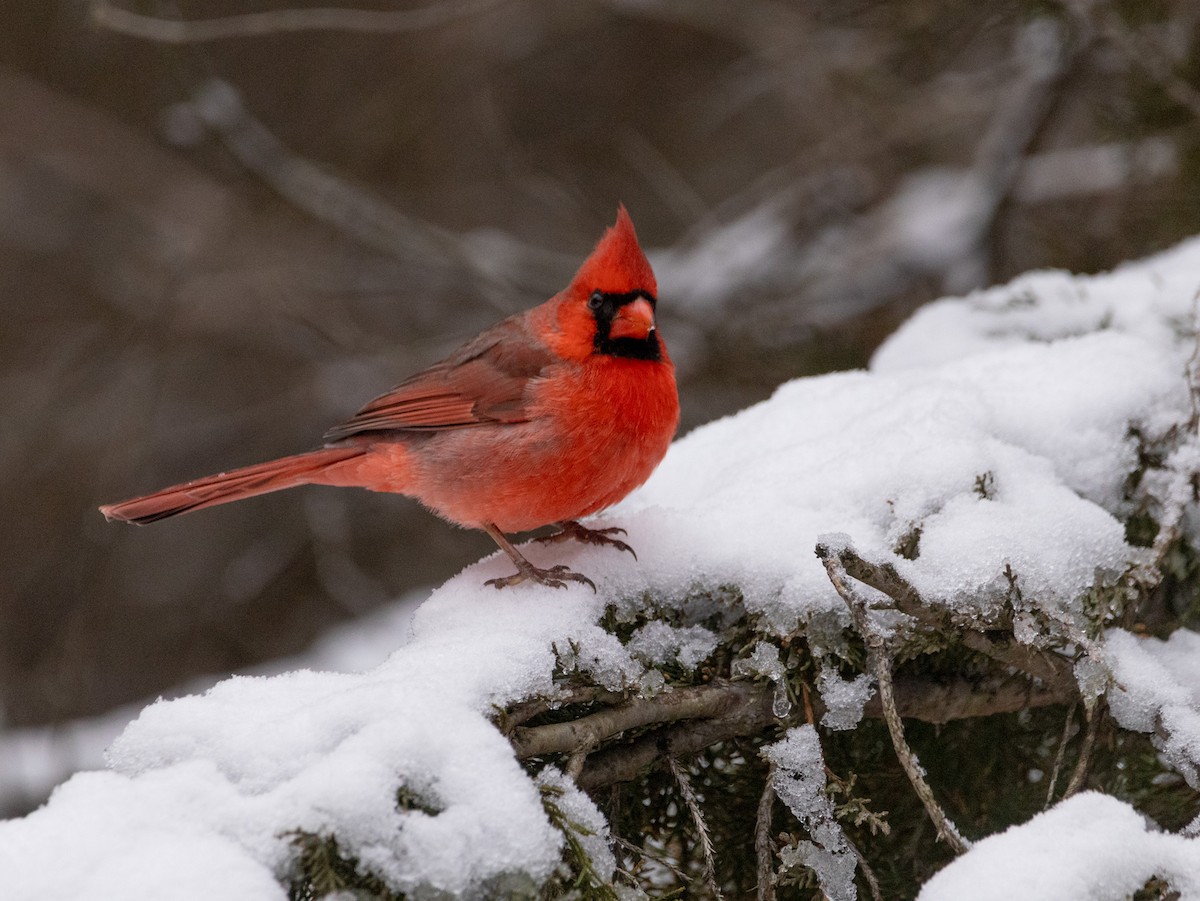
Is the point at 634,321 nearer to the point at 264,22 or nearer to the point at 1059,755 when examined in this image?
the point at 1059,755

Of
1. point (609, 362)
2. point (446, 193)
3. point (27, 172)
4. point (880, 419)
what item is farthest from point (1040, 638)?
point (27, 172)

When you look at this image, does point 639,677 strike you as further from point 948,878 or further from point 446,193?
point 446,193

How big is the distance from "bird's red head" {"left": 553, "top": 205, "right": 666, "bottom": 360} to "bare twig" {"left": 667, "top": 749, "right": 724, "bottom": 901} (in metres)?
1.22

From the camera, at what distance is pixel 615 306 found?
2.82 m

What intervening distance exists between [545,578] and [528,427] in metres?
0.64

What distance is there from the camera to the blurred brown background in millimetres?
4207

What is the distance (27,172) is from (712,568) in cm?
604

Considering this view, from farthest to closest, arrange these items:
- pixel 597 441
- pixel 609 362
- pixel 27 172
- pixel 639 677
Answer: pixel 27 172 < pixel 609 362 < pixel 597 441 < pixel 639 677

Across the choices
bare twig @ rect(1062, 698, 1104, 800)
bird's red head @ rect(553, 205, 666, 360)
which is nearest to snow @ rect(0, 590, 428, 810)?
bird's red head @ rect(553, 205, 666, 360)

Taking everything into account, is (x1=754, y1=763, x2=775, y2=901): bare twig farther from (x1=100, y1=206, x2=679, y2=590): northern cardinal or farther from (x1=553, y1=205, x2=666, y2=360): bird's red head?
(x1=553, y1=205, x2=666, y2=360): bird's red head

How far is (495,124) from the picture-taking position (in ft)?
17.7

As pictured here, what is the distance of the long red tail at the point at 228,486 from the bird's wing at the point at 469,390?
0.08 m

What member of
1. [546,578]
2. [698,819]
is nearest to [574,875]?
[698,819]

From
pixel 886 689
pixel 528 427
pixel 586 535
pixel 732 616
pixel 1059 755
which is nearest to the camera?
pixel 886 689
